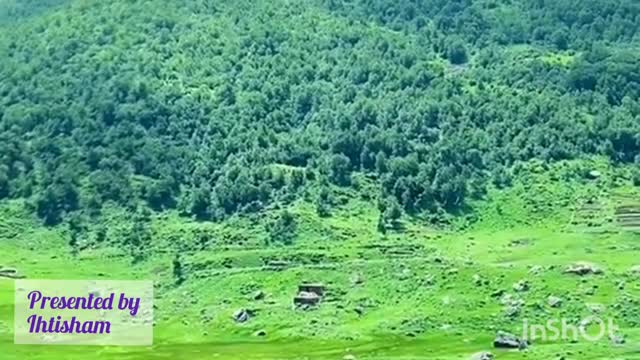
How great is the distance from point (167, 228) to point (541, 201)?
53.8 meters

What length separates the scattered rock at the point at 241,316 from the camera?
6191 inches

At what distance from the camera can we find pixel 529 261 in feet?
560

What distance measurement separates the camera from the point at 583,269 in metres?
160

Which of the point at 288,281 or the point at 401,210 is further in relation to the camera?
the point at 401,210

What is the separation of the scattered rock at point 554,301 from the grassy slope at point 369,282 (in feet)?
3.04

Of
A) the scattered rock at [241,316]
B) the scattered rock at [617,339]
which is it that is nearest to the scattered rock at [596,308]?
the scattered rock at [617,339]

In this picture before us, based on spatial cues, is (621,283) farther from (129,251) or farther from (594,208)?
(129,251)

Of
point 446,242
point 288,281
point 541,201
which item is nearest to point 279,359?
point 288,281

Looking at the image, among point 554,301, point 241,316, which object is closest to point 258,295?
point 241,316

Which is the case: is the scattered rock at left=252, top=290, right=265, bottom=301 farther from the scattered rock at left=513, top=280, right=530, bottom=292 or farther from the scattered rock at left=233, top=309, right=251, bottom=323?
the scattered rock at left=513, top=280, right=530, bottom=292

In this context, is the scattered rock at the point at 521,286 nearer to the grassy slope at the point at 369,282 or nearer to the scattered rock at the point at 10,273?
the grassy slope at the point at 369,282

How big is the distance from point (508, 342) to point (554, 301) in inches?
576

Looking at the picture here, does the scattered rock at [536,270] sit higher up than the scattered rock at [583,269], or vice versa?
the scattered rock at [583,269]

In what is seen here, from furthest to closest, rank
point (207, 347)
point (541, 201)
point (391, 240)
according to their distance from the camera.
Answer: point (541, 201), point (391, 240), point (207, 347)
